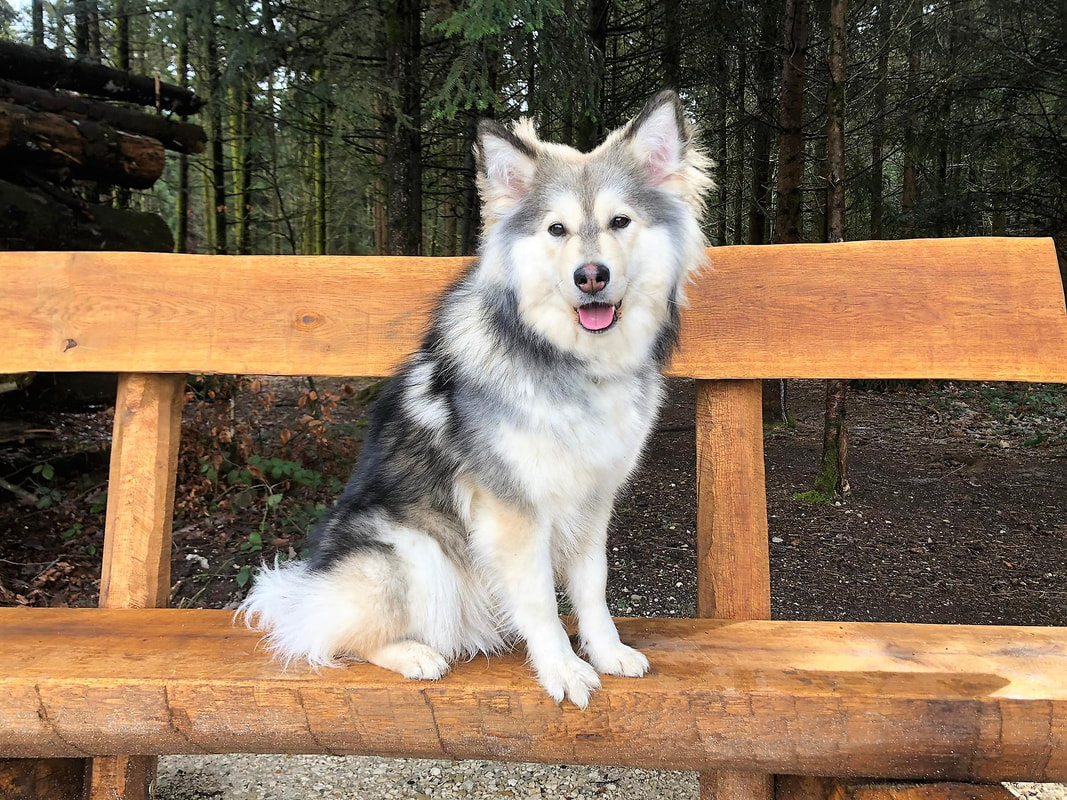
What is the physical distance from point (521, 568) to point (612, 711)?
0.43m

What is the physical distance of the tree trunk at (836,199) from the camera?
14.1 ft

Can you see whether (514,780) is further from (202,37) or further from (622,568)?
(202,37)

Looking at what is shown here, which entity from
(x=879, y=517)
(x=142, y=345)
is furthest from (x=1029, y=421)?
(x=142, y=345)

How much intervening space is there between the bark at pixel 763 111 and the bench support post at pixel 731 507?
4.93 m

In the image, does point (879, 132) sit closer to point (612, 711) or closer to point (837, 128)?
point (837, 128)

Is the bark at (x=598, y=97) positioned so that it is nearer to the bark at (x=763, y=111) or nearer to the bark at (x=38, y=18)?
the bark at (x=763, y=111)

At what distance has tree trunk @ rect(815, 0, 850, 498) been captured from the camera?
4.31 meters

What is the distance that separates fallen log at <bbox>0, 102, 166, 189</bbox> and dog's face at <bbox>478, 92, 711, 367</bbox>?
12.6 feet

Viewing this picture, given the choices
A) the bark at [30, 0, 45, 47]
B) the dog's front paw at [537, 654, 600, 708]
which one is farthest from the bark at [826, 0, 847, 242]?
the bark at [30, 0, 45, 47]

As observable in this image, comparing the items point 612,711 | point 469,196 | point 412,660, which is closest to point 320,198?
point 469,196

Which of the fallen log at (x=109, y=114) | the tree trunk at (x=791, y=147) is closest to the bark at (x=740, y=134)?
the tree trunk at (x=791, y=147)

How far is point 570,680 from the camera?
64.9 inches

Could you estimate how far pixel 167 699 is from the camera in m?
1.59

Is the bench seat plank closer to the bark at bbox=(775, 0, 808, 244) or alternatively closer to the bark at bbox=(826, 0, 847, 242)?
the bark at bbox=(826, 0, 847, 242)
